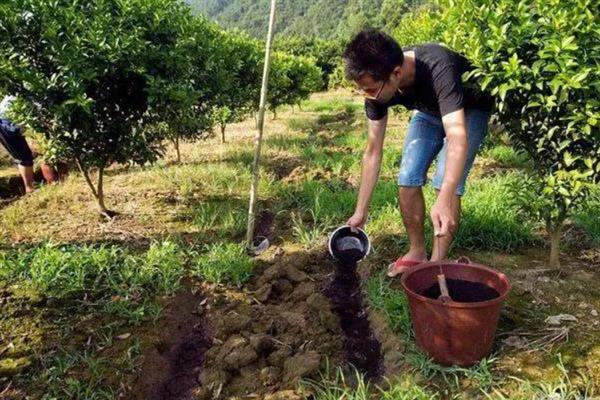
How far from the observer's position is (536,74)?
2582mm

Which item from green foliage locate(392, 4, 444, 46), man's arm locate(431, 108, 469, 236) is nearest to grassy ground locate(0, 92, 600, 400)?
man's arm locate(431, 108, 469, 236)

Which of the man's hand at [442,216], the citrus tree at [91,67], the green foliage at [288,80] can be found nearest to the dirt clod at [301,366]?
the man's hand at [442,216]

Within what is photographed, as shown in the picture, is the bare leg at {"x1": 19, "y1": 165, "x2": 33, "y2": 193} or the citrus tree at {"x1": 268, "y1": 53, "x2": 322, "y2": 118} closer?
the bare leg at {"x1": 19, "y1": 165, "x2": 33, "y2": 193}

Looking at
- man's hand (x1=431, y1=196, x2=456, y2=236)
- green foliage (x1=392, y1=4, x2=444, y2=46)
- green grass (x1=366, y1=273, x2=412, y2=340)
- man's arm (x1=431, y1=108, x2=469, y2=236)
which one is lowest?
green grass (x1=366, y1=273, x2=412, y2=340)

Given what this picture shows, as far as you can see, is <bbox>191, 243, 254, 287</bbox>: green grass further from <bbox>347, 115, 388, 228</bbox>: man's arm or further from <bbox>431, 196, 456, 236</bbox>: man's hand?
<bbox>431, 196, 456, 236</bbox>: man's hand

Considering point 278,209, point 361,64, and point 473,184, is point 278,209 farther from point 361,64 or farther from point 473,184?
point 361,64

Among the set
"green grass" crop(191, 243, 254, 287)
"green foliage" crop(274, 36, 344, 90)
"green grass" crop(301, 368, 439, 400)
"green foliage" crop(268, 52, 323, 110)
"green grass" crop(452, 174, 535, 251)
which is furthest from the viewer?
"green foliage" crop(274, 36, 344, 90)

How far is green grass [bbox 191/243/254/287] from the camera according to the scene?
344cm

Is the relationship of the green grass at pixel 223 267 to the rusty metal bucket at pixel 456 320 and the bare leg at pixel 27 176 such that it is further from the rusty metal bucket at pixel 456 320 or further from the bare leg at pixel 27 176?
the bare leg at pixel 27 176

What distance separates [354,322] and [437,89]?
1475mm

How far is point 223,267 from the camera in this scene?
3.48 meters

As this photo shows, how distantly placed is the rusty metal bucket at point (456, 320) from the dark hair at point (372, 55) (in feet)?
3.26

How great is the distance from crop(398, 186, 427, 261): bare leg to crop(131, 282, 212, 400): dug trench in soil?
140 centimetres

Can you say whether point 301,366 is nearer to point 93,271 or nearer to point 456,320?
point 456,320
